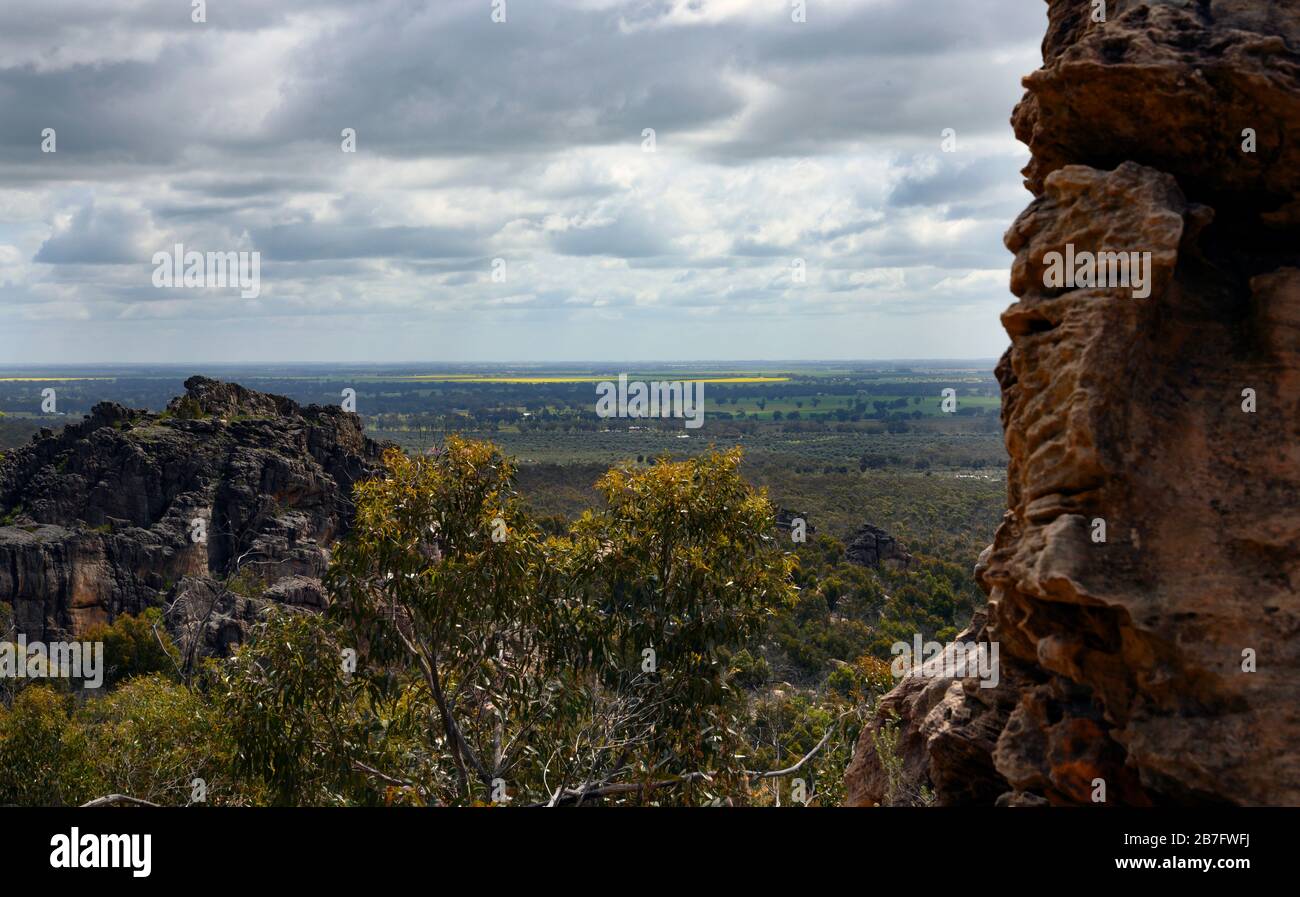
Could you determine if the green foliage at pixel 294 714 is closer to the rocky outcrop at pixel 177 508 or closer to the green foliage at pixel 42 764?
the green foliage at pixel 42 764

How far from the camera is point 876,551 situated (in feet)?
165

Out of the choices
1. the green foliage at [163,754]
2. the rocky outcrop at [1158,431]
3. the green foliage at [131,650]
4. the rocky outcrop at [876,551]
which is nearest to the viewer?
the rocky outcrop at [1158,431]

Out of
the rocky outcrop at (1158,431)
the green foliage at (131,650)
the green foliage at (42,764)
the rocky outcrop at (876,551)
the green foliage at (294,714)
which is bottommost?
the green foliage at (131,650)

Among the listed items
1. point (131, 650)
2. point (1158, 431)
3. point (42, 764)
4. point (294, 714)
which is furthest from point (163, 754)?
point (131, 650)

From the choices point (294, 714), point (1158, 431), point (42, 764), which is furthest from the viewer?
point (42, 764)

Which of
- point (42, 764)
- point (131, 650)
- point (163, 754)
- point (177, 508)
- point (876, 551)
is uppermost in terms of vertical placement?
point (177, 508)

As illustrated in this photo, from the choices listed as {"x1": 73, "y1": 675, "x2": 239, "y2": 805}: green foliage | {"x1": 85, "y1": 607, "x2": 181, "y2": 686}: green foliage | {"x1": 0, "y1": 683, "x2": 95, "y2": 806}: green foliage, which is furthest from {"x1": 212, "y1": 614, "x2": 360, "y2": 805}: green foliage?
{"x1": 85, "y1": 607, "x2": 181, "y2": 686}: green foliage

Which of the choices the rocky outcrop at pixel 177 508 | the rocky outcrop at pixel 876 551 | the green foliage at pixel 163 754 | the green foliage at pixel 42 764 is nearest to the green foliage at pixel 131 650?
the rocky outcrop at pixel 177 508

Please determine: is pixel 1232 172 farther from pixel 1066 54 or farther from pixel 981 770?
pixel 981 770

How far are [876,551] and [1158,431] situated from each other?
45.2 metres

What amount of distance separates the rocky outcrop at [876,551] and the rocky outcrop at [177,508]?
70.9 feet

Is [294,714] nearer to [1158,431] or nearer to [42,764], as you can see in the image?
[1158,431]

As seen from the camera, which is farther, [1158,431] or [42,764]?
[42,764]

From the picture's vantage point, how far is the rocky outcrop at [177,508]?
41656 mm
